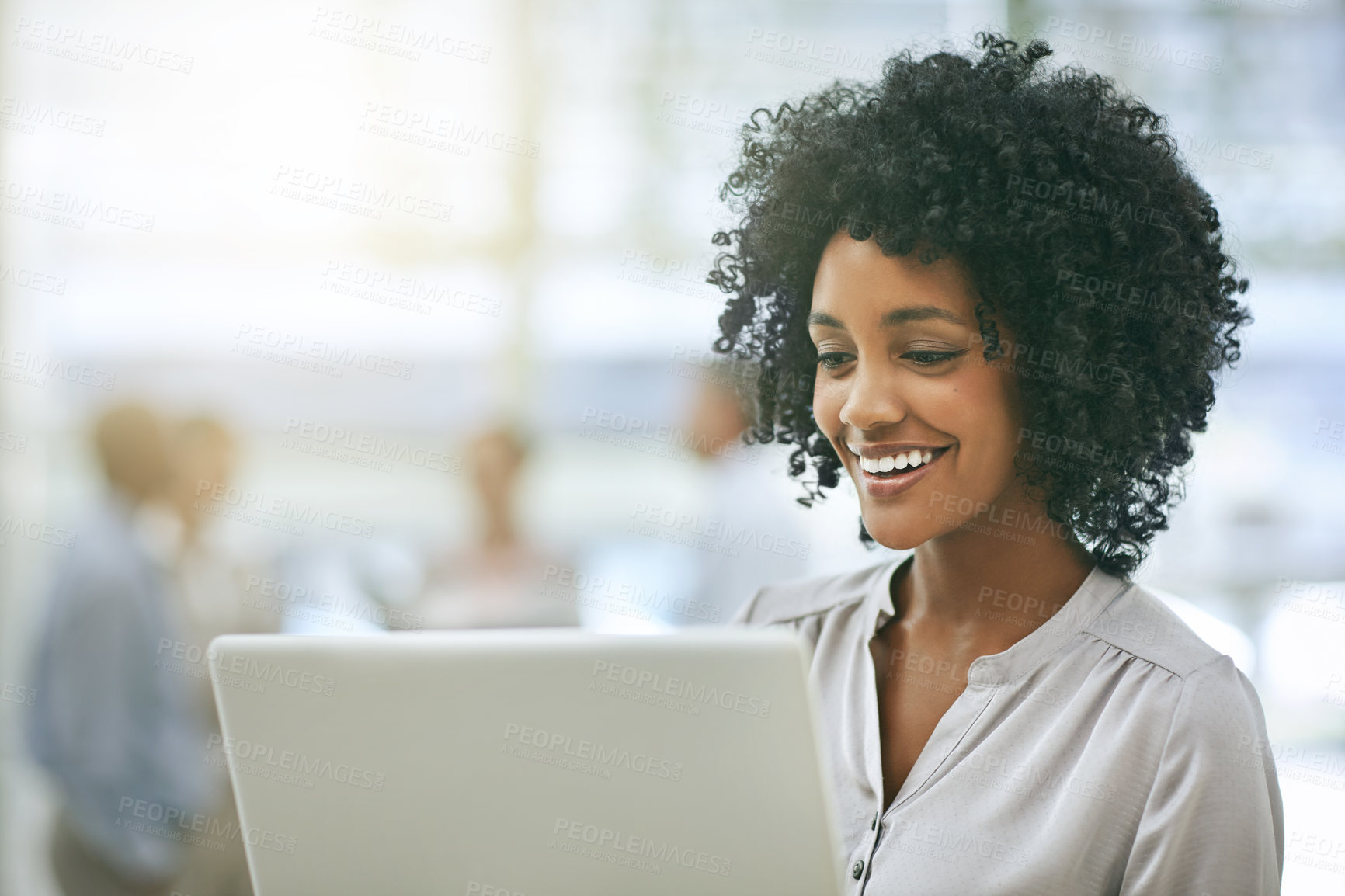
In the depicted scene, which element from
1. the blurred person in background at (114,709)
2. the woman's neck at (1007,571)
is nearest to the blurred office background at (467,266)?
the blurred person in background at (114,709)

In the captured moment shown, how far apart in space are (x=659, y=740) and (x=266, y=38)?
3.35 meters

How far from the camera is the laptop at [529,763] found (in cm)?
81

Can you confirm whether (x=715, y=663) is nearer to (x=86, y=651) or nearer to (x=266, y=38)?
(x=86, y=651)

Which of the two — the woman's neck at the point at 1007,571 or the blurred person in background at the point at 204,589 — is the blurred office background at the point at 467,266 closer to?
the blurred person in background at the point at 204,589

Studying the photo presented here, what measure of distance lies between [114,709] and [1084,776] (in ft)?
7.51

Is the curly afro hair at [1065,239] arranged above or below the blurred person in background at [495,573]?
above

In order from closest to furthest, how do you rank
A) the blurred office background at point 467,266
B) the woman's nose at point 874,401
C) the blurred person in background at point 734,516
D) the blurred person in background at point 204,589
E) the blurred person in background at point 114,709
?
the woman's nose at point 874,401, the blurred person in background at point 114,709, the blurred person in background at point 204,589, the blurred person in background at point 734,516, the blurred office background at point 467,266

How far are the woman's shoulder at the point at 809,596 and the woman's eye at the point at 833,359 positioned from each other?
28 centimetres

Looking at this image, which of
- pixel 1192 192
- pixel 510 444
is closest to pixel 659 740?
pixel 1192 192

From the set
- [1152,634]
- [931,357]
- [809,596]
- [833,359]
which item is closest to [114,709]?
[809,596]

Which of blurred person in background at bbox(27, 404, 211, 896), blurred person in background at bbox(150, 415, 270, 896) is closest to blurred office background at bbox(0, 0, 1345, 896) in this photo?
blurred person in background at bbox(150, 415, 270, 896)

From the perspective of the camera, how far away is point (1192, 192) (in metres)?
1.21

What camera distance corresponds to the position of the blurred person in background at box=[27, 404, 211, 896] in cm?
254

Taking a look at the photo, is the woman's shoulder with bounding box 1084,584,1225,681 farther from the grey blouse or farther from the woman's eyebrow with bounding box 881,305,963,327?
the woman's eyebrow with bounding box 881,305,963,327
